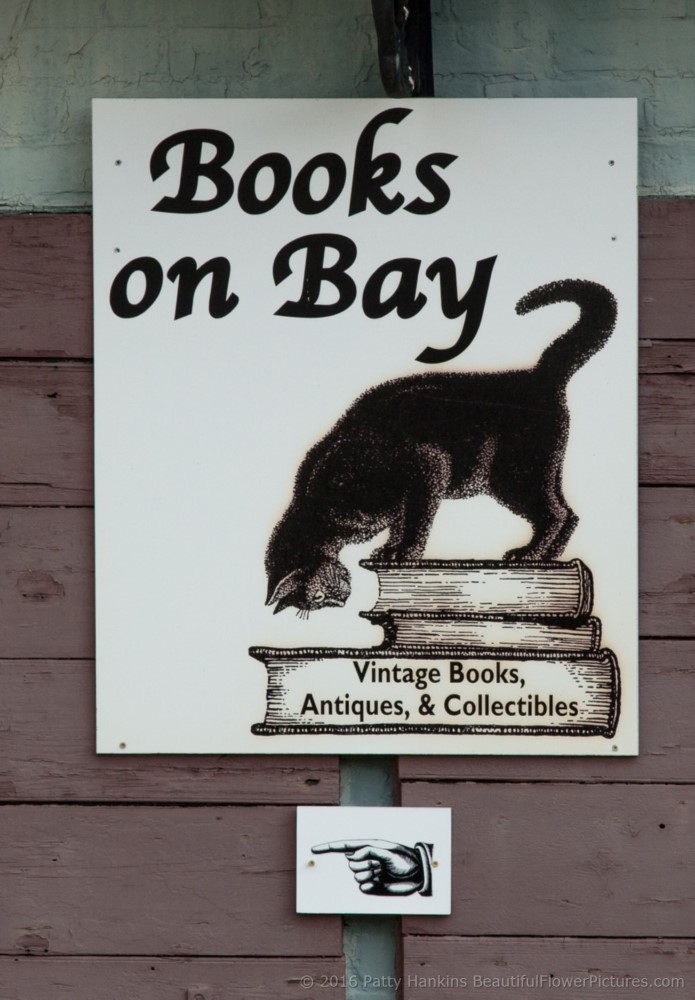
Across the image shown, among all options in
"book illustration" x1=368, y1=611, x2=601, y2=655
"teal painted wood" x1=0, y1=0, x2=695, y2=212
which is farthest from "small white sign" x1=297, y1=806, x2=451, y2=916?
"teal painted wood" x1=0, y1=0, x2=695, y2=212

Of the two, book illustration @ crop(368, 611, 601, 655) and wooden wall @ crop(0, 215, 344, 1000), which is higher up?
book illustration @ crop(368, 611, 601, 655)

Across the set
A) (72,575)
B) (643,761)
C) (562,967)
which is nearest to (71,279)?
(72,575)

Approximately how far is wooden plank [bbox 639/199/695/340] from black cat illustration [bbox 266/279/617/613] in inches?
2.6

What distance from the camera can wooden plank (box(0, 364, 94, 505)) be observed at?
126cm

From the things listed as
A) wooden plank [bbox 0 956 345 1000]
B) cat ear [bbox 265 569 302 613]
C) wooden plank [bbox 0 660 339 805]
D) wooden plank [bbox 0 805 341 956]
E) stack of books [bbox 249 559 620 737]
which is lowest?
wooden plank [bbox 0 956 345 1000]

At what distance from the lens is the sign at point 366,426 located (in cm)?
123

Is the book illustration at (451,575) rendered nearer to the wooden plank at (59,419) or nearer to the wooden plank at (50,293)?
the wooden plank at (59,419)

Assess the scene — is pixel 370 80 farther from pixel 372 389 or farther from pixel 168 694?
pixel 168 694

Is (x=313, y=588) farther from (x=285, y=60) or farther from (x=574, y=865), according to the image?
(x=285, y=60)

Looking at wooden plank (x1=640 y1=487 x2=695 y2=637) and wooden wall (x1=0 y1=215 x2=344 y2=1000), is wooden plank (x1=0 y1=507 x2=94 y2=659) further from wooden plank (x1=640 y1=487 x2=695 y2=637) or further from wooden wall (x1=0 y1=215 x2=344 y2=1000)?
wooden plank (x1=640 y1=487 x2=695 y2=637)

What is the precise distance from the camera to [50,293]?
1265 millimetres

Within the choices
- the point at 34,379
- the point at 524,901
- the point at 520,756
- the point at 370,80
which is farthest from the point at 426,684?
the point at 370,80

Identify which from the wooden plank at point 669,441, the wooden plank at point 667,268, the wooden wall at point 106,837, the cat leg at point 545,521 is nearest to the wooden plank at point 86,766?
the wooden wall at point 106,837

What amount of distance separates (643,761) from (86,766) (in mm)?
699
